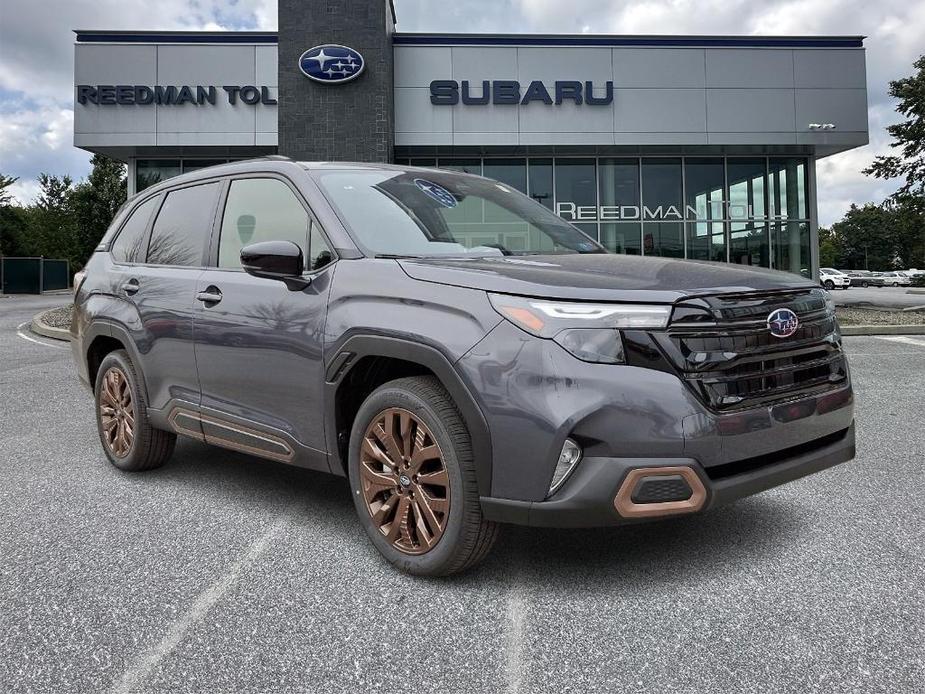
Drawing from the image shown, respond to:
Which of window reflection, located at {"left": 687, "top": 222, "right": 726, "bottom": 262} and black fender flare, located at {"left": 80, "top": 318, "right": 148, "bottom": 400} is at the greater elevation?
window reflection, located at {"left": 687, "top": 222, "right": 726, "bottom": 262}

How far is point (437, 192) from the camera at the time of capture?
3.91 meters

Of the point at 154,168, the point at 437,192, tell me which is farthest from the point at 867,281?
the point at 437,192

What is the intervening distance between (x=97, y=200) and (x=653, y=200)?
110 ft

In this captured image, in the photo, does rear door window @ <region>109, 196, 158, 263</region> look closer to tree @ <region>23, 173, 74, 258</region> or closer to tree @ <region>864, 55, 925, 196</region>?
tree @ <region>864, 55, 925, 196</region>

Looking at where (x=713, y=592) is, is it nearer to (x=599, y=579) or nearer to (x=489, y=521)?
(x=599, y=579)

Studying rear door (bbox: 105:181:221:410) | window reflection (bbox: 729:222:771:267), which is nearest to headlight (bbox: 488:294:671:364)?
rear door (bbox: 105:181:221:410)

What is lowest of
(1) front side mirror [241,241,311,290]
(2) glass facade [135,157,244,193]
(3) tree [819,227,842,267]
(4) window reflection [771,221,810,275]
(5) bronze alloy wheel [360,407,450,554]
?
(5) bronze alloy wheel [360,407,450,554]

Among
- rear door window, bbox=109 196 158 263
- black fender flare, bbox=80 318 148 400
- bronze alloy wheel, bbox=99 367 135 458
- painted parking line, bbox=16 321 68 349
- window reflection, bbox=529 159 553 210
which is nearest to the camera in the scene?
black fender flare, bbox=80 318 148 400

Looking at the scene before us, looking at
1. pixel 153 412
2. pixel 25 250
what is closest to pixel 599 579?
pixel 153 412

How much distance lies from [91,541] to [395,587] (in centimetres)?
151

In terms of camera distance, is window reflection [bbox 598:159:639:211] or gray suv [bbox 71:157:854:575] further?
window reflection [bbox 598:159:639:211]

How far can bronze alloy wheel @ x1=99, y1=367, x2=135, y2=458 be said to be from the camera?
463cm

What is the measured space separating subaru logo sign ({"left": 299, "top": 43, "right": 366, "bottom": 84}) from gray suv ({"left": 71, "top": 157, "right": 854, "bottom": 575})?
17.9 meters

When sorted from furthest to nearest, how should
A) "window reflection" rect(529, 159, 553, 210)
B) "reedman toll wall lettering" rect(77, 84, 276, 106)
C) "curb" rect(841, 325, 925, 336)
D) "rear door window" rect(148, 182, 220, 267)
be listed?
"window reflection" rect(529, 159, 553, 210) → "reedman toll wall lettering" rect(77, 84, 276, 106) → "curb" rect(841, 325, 925, 336) → "rear door window" rect(148, 182, 220, 267)
